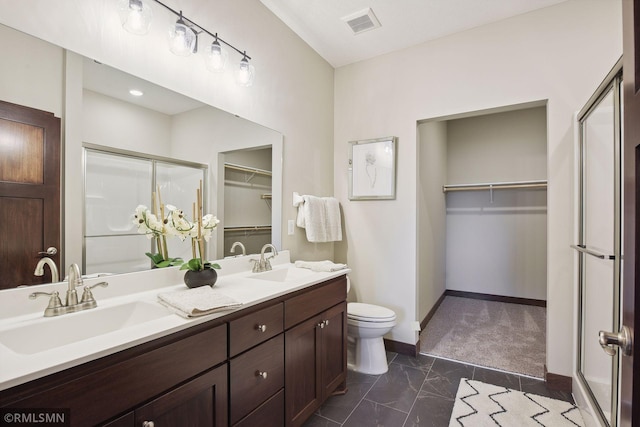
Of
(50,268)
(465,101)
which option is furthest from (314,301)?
(465,101)

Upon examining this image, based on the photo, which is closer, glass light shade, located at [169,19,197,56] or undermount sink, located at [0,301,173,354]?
undermount sink, located at [0,301,173,354]

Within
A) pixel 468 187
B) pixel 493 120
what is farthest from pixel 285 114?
pixel 493 120

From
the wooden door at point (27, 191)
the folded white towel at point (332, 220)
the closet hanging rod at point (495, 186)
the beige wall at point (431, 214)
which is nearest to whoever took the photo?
the wooden door at point (27, 191)

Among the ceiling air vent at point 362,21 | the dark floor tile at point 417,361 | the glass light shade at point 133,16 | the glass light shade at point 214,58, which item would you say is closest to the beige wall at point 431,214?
the dark floor tile at point 417,361

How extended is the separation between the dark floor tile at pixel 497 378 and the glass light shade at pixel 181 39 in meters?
2.86

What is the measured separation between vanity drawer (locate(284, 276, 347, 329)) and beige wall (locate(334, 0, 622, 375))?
86 centimetres

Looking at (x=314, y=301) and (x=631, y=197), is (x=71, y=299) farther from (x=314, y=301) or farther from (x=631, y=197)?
(x=631, y=197)

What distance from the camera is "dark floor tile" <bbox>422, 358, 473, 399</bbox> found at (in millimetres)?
2090

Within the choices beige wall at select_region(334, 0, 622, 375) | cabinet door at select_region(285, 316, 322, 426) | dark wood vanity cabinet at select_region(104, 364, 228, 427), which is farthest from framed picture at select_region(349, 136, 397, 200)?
dark wood vanity cabinet at select_region(104, 364, 228, 427)

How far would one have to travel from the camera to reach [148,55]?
4.87ft

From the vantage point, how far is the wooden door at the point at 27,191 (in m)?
1.04

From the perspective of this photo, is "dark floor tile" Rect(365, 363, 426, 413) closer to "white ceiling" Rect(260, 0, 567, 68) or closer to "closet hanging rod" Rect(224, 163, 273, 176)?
"closet hanging rod" Rect(224, 163, 273, 176)

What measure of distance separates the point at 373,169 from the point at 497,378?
1.92 metres

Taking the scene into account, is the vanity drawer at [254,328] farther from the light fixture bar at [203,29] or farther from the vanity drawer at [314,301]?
the light fixture bar at [203,29]
